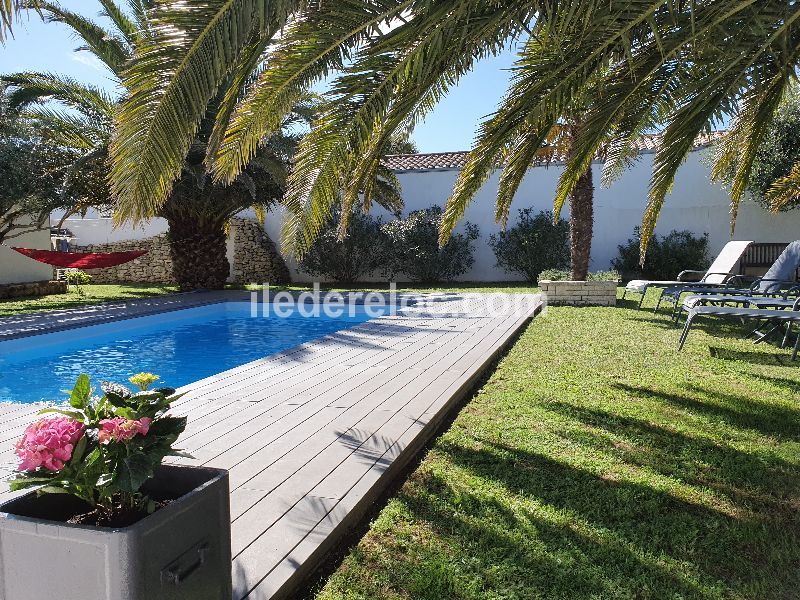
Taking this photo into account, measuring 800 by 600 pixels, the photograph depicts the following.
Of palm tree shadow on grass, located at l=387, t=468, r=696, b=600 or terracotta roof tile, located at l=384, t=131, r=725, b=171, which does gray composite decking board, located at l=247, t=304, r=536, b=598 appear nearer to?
palm tree shadow on grass, located at l=387, t=468, r=696, b=600

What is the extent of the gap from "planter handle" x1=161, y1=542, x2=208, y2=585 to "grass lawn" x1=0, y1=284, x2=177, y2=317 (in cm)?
1154

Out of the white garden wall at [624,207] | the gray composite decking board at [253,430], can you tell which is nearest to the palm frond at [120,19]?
the white garden wall at [624,207]

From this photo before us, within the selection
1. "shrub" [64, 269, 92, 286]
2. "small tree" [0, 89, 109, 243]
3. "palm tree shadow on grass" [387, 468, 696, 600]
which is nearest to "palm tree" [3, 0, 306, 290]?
"small tree" [0, 89, 109, 243]

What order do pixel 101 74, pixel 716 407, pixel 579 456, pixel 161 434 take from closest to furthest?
1. pixel 161 434
2. pixel 579 456
3. pixel 716 407
4. pixel 101 74

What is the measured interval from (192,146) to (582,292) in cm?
851

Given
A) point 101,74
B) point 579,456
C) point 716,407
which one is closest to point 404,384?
point 579,456

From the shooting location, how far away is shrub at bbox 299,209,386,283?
61.5 feet

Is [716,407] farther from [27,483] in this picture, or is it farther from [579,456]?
[27,483]

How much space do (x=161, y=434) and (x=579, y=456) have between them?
2696 millimetres

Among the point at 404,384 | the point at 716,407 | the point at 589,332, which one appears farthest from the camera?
the point at 589,332

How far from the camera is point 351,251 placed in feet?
62.4

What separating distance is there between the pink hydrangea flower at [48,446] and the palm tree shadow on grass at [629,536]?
1.72 m

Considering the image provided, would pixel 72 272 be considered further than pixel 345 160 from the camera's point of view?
Result: Yes

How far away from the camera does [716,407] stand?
473cm
